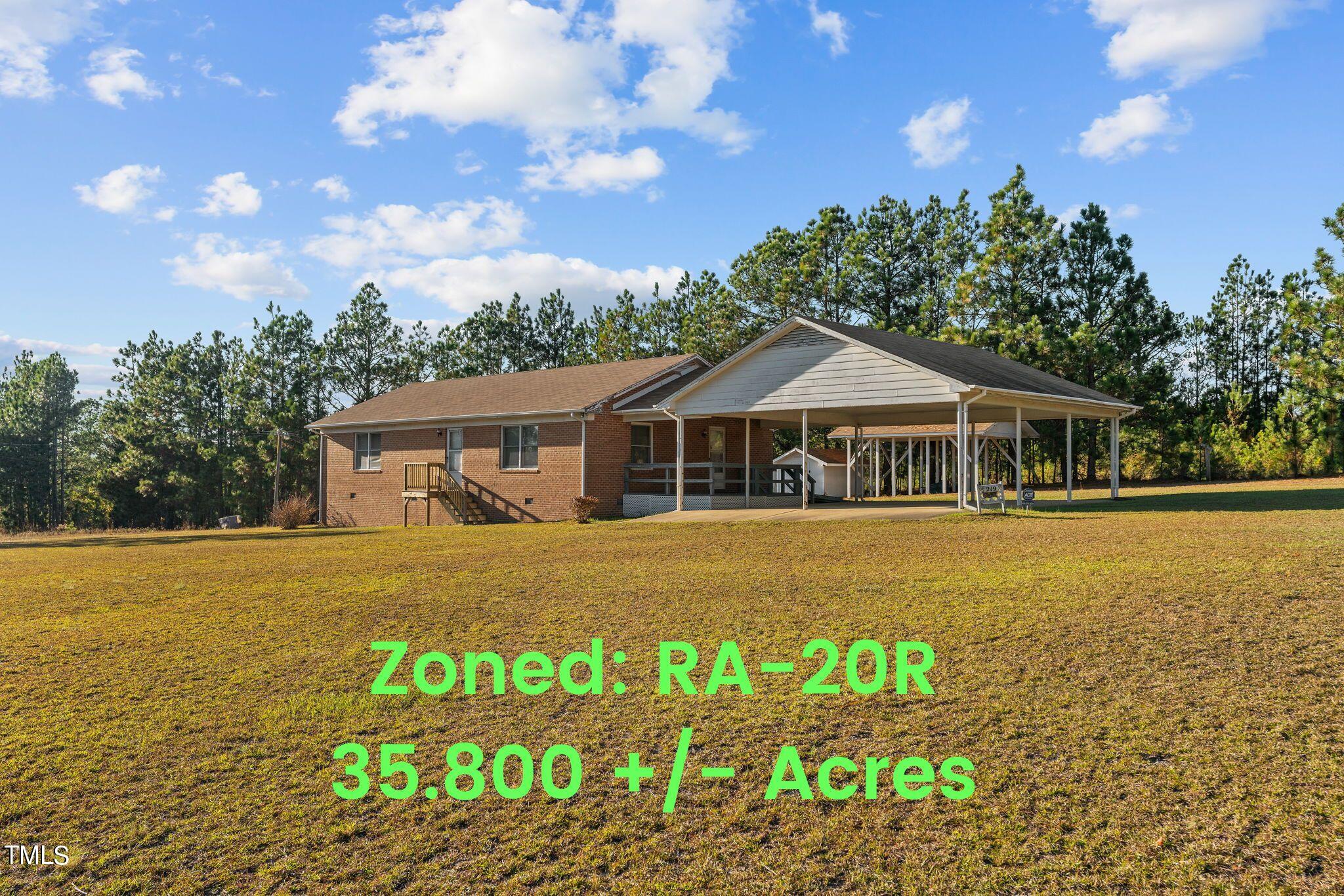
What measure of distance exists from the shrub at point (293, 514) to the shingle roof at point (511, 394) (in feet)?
9.86

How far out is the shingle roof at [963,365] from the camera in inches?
766

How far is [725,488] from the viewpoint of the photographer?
27016 millimetres

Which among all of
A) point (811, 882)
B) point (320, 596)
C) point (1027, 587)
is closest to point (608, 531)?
point (320, 596)

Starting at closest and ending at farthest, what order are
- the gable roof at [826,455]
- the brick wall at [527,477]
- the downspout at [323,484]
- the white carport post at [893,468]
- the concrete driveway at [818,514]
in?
the concrete driveway at [818,514] → the brick wall at [527,477] → the downspout at [323,484] → the gable roof at [826,455] → the white carport post at [893,468]

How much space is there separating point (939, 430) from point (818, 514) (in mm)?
15857

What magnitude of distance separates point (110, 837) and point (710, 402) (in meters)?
18.7

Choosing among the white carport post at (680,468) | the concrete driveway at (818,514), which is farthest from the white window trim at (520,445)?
the white carport post at (680,468)

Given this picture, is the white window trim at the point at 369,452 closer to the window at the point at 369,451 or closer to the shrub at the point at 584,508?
the window at the point at 369,451

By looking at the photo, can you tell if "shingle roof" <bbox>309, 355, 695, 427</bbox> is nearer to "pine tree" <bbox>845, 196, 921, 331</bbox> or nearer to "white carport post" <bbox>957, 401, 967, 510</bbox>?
"white carport post" <bbox>957, 401, 967, 510</bbox>

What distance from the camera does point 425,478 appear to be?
27094 mm

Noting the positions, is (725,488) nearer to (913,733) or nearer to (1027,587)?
(1027,587)

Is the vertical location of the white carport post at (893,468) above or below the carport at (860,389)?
below

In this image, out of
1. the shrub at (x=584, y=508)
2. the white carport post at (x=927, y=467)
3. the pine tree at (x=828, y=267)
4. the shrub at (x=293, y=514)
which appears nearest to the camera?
the shrub at (x=584, y=508)

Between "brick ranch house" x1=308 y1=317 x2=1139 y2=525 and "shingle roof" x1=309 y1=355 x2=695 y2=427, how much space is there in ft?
0.29
